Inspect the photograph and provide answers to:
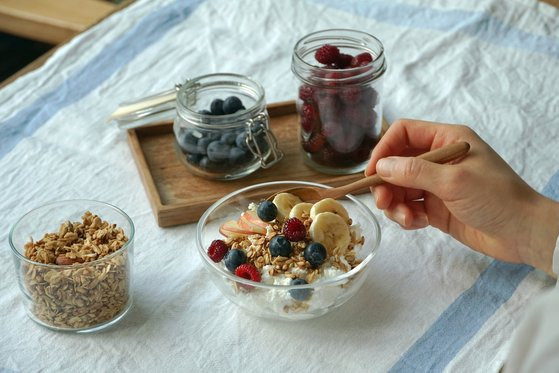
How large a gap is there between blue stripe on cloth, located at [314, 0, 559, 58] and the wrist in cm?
59

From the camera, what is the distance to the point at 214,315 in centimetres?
95

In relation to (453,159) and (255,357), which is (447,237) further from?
(255,357)

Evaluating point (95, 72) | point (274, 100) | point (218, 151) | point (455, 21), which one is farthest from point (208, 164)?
point (455, 21)

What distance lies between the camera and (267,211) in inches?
38.0

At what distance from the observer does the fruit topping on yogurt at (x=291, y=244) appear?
90 cm

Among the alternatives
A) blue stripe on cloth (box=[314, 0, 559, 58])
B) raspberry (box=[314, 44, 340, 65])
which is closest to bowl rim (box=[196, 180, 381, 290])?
raspberry (box=[314, 44, 340, 65])

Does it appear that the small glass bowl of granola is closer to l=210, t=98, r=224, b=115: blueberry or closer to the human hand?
the human hand

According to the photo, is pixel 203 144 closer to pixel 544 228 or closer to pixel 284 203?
pixel 284 203

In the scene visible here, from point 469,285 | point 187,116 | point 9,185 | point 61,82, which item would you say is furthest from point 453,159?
point 61,82

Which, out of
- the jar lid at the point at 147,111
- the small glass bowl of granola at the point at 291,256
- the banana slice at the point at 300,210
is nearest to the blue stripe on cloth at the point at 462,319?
the small glass bowl of granola at the point at 291,256

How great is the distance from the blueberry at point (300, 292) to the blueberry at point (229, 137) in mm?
340

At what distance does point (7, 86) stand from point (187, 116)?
0.40 metres

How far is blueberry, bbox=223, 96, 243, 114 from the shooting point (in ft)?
3.91

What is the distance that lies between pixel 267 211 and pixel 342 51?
40 centimetres
